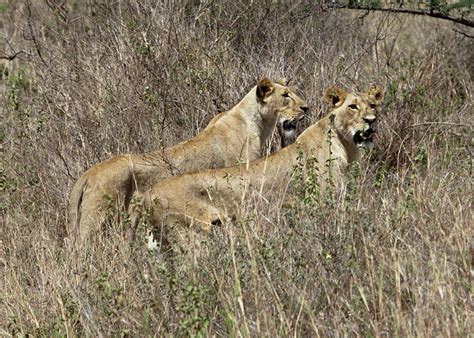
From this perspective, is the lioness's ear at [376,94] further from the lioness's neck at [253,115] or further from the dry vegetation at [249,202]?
the lioness's neck at [253,115]

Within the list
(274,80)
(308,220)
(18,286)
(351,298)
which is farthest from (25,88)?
(351,298)

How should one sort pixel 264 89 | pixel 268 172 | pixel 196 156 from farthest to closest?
pixel 264 89 < pixel 196 156 < pixel 268 172

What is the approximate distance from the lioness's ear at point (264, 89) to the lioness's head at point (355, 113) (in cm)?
78

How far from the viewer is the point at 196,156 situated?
732 centimetres

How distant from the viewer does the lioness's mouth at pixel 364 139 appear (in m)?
6.99

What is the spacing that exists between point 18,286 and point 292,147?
2.34 metres

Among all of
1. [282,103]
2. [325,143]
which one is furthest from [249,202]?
[282,103]

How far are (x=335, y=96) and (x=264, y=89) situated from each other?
87 cm

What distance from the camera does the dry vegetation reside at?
177 inches

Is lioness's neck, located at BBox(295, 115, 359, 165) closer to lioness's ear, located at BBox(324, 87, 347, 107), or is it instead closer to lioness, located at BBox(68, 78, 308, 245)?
lioness's ear, located at BBox(324, 87, 347, 107)

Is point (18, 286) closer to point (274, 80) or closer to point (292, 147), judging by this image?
point (292, 147)

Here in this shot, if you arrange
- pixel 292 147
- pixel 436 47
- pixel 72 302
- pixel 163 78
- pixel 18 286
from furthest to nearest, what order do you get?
pixel 436 47 → pixel 163 78 → pixel 292 147 → pixel 18 286 → pixel 72 302

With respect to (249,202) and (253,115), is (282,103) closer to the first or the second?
(253,115)

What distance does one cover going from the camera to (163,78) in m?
8.24
